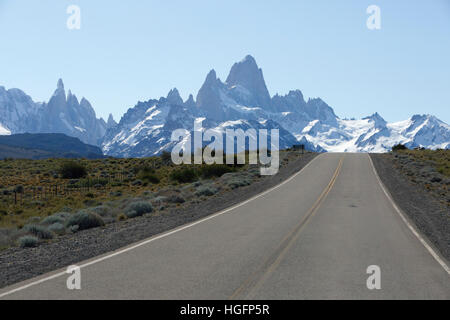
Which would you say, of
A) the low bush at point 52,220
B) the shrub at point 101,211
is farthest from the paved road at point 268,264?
the low bush at point 52,220

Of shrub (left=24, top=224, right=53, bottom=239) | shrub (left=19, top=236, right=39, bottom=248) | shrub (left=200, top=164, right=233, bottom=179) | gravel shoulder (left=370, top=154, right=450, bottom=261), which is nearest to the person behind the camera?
shrub (left=19, top=236, right=39, bottom=248)

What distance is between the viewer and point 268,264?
A: 30.9 feet

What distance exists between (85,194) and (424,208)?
73.8 feet

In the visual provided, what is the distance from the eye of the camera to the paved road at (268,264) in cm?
742

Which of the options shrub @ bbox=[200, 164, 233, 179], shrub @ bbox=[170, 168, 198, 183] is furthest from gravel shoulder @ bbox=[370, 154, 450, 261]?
shrub @ bbox=[170, 168, 198, 183]

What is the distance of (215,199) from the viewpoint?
2425cm

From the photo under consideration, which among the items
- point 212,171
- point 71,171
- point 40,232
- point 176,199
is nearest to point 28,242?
point 40,232

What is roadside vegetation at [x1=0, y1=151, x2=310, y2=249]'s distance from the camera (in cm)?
1631

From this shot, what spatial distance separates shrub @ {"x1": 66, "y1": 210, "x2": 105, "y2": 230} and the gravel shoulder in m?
11.1

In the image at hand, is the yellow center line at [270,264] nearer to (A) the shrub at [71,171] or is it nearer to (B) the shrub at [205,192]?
(B) the shrub at [205,192]

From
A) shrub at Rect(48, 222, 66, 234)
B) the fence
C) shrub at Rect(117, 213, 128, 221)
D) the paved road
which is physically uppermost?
the paved road

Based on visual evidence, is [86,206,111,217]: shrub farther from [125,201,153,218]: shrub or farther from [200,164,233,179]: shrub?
[200,164,233,179]: shrub

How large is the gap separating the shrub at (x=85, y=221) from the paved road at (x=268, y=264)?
3.86 m
